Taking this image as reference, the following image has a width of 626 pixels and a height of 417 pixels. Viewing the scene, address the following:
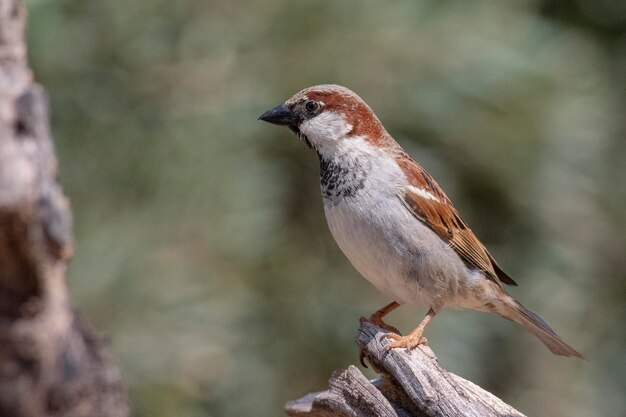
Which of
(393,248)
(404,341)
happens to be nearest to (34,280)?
(404,341)

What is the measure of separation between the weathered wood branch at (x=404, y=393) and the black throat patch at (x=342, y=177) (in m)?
0.47

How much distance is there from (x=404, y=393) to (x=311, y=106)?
101 centimetres

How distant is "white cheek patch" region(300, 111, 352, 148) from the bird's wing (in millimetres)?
209

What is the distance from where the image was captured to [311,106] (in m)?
3.18

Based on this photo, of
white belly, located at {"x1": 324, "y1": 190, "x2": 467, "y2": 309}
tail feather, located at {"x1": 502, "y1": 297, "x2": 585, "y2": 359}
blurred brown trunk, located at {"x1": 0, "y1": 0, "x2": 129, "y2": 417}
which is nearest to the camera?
blurred brown trunk, located at {"x1": 0, "y1": 0, "x2": 129, "y2": 417}

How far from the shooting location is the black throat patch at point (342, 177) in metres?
2.99

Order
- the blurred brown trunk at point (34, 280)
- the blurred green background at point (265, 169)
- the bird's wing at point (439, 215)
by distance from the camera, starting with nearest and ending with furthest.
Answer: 1. the blurred brown trunk at point (34, 280)
2. the bird's wing at point (439, 215)
3. the blurred green background at point (265, 169)

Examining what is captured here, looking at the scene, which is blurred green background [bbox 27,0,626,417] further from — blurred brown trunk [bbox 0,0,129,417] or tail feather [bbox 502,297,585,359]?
blurred brown trunk [bbox 0,0,129,417]

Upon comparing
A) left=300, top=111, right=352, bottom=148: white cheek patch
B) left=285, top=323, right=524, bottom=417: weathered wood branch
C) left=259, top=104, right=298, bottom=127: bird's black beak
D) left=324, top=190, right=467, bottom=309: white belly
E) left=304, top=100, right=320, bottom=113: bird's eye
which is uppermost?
left=259, top=104, right=298, bottom=127: bird's black beak

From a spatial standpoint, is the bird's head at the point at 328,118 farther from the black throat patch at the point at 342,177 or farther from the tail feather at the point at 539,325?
the tail feather at the point at 539,325

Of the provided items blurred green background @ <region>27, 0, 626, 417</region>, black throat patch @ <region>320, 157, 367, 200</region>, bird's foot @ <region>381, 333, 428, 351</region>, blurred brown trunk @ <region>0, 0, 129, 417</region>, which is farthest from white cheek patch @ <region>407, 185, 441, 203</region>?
Answer: blurred brown trunk @ <region>0, 0, 129, 417</region>

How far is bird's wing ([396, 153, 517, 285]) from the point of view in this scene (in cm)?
312

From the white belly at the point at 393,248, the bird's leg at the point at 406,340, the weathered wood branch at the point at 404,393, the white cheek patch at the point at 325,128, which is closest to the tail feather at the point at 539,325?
the white belly at the point at 393,248

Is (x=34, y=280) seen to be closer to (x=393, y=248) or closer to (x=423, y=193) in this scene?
(x=393, y=248)
